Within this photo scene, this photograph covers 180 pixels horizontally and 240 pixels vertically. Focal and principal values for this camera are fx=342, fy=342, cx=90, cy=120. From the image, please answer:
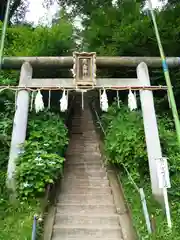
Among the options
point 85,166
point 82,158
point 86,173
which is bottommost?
point 86,173

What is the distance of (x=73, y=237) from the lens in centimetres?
773

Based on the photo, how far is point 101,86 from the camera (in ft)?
35.3

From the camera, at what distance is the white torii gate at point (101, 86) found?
372 inches

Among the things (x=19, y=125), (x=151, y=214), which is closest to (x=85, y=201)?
(x=151, y=214)

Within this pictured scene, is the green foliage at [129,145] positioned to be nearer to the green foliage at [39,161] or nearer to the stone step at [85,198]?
the stone step at [85,198]

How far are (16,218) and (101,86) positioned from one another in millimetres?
4782

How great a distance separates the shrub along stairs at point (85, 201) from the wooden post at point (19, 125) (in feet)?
5.04

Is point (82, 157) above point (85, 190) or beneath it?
above

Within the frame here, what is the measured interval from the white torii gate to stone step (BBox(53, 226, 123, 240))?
5.81ft

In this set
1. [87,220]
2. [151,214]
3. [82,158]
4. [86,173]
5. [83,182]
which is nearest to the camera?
[151,214]

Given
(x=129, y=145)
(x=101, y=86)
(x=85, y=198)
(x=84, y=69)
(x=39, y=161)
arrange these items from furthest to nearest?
(x=84, y=69) → (x=101, y=86) → (x=129, y=145) → (x=85, y=198) → (x=39, y=161)

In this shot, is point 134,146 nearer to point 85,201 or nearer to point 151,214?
point 85,201

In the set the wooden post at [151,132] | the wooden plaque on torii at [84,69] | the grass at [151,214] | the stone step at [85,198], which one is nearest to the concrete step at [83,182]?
the stone step at [85,198]

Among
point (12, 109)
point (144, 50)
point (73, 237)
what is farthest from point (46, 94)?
point (73, 237)
